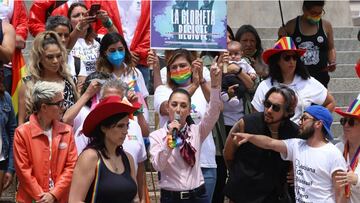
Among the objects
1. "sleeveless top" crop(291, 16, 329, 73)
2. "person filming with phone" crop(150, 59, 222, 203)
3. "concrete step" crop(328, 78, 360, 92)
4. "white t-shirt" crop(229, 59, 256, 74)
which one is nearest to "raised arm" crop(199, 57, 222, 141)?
"person filming with phone" crop(150, 59, 222, 203)

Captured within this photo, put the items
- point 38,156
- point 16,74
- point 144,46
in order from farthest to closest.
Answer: point 144,46 → point 16,74 → point 38,156

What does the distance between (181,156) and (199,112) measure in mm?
813

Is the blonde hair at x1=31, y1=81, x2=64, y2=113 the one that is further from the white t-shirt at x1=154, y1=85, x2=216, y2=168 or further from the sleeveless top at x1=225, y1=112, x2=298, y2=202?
the sleeveless top at x1=225, y1=112, x2=298, y2=202

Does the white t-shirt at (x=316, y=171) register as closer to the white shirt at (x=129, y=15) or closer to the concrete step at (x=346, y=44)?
the white shirt at (x=129, y=15)

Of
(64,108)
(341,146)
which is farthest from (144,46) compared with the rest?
(341,146)

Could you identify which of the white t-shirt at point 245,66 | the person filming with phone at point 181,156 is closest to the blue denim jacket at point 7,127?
the person filming with phone at point 181,156

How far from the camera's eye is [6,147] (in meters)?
6.95

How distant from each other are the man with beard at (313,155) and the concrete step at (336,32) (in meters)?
6.35

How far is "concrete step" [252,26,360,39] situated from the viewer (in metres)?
13.0

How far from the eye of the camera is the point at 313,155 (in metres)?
6.58

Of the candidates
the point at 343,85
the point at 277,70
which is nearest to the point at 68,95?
the point at 277,70

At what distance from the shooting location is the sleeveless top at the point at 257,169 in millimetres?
6863

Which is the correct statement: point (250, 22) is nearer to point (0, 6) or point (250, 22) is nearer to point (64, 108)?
point (0, 6)

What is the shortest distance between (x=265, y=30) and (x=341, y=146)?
6.34 meters
